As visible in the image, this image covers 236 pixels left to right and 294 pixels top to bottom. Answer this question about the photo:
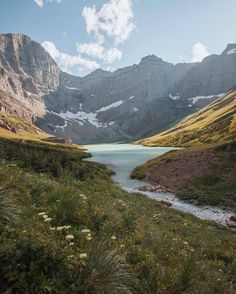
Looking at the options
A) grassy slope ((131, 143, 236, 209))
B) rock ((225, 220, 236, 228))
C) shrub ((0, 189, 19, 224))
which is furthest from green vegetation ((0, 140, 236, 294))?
grassy slope ((131, 143, 236, 209))

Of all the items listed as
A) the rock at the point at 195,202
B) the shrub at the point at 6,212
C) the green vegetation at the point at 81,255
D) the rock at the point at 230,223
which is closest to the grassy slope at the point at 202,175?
the rock at the point at 195,202

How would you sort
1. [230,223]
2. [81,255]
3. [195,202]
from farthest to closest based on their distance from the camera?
[195,202] < [230,223] < [81,255]

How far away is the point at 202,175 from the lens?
173ft

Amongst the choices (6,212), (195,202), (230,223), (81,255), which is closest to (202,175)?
(195,202)

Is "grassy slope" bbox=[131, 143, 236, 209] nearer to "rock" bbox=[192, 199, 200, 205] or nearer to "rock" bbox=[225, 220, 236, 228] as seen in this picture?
"rock" bbox=[192, 199, 200, 205]

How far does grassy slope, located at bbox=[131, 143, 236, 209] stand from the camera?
143 feet

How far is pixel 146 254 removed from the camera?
927 cm

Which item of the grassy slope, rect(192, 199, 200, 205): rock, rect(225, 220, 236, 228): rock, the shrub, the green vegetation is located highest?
the shrub

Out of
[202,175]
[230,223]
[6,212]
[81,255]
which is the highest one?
[6,212]

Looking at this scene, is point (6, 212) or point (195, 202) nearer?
point (6, 212)

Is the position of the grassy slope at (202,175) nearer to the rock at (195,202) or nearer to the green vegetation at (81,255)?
the rock at (195,202)

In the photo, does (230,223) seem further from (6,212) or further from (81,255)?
(81,255)

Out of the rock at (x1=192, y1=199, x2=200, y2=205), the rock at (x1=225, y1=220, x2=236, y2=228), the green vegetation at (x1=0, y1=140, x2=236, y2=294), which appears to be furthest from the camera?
the rock at (x1=192, y1=199, x2=200, y2=205)

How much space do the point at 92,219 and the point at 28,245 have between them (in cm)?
477
